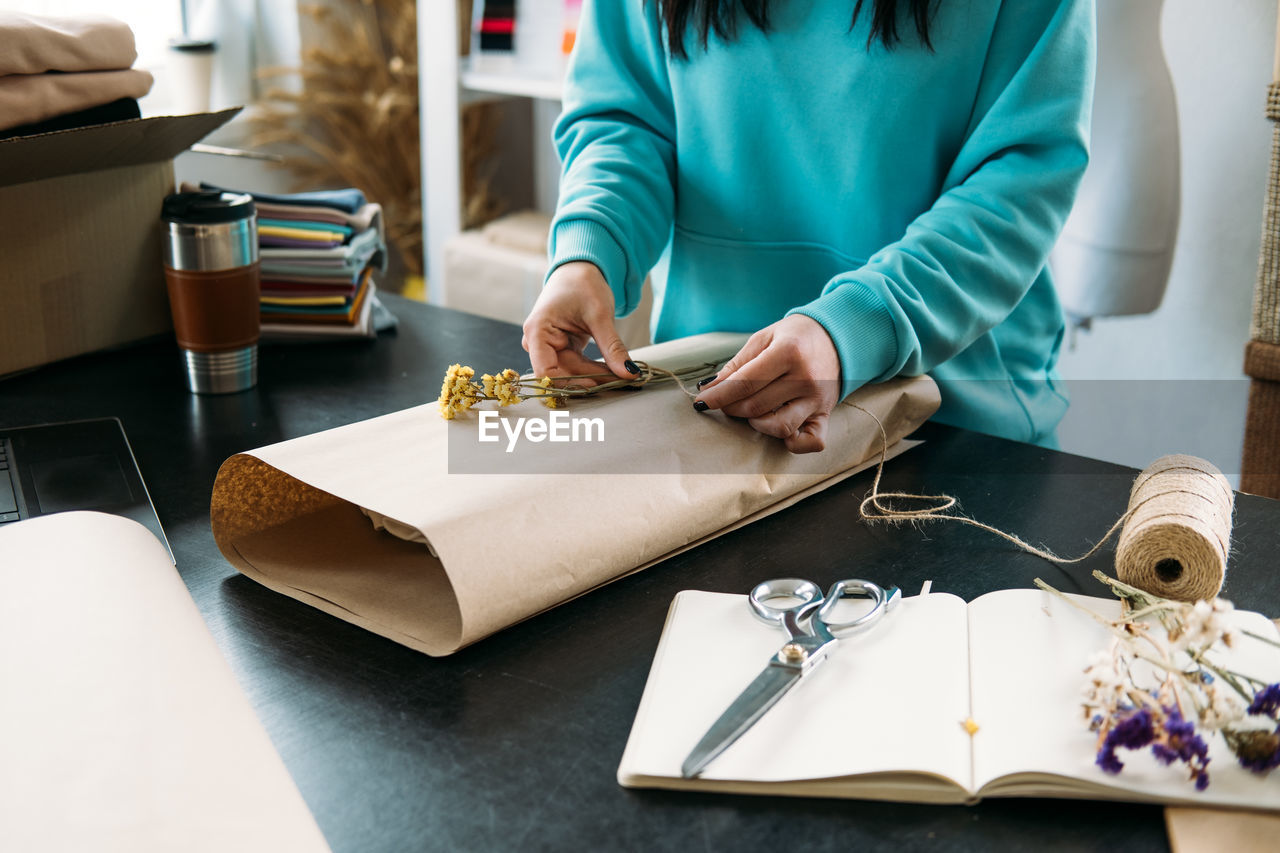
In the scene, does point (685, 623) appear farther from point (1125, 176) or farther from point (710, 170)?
point (1125, 176)

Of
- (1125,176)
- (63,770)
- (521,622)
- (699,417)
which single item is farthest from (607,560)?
(1125,176)

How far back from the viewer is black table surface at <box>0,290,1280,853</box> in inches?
19.2

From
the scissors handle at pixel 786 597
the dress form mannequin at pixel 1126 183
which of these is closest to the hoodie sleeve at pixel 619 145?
the scissors handle at pixel 786 597

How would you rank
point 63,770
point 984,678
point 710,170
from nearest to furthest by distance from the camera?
point 63,770 → point 984,678 → point 710,170

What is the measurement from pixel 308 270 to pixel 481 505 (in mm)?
625

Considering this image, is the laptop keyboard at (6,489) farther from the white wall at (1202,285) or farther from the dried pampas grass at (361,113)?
the dried pampas grass at (361,113)

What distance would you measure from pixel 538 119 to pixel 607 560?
2.48 metres

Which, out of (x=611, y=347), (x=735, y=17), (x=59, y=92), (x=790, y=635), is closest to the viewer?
(x=790, y=635)

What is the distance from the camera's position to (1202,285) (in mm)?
2023

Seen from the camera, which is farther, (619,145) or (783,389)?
(619,145)

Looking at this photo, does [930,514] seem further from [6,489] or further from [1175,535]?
[6,489]

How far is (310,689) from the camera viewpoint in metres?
0.59

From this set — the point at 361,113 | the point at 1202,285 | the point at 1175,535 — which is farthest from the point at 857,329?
the point at 361,113

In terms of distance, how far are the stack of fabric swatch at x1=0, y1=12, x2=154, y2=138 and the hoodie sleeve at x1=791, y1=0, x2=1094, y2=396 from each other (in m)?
0.72
